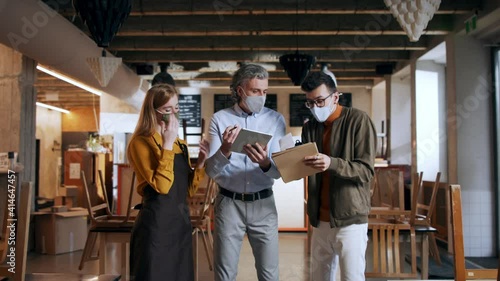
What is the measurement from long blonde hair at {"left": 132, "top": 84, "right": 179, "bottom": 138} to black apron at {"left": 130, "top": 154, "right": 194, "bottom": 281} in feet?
0.77

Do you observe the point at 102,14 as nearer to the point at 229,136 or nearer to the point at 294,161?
the point at 229,136

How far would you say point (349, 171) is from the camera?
2.01 m

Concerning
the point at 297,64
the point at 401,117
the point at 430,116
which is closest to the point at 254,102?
the point at 297,64

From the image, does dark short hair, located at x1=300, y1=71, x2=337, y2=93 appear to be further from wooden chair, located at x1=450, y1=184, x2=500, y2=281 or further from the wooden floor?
the wooden floor

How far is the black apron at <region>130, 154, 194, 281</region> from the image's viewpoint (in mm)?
2006

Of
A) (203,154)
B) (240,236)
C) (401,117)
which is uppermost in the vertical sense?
(401,117)

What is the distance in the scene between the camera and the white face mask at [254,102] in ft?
7.09

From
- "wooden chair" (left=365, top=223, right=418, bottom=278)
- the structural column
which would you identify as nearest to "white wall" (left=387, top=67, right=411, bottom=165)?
"wooden chair" (left=365, top=223, right=418, bottom=278)

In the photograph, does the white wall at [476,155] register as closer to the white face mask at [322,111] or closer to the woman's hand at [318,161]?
the white face mask at [322,111]

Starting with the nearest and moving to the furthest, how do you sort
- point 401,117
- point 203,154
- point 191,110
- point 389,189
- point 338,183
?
point 338,183, point 203,154, point 389,189, point 401,117, point 191,110

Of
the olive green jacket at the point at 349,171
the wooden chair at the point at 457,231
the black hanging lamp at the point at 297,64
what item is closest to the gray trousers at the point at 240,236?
the olive green jacket at the point at 349,171

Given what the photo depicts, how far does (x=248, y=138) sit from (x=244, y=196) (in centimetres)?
28

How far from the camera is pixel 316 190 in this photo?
220cm

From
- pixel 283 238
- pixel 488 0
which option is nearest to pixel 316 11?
pixel 488 0
